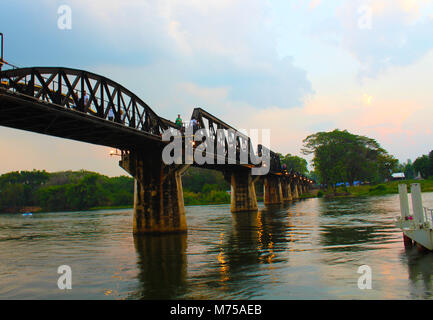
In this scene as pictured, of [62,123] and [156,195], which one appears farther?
[156,195]

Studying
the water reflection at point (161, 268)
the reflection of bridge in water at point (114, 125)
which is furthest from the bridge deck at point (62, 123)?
the water reflection at point (161, 268)

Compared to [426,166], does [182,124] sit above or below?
above

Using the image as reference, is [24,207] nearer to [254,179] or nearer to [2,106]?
[254,179]

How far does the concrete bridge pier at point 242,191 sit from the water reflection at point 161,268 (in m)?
44.5

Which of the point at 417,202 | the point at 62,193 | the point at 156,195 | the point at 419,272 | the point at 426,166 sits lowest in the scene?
the point at 419,272

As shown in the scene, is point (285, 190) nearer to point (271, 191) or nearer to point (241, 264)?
point (271, 191)

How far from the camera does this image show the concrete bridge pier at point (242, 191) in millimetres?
71438

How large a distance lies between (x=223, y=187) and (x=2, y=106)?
535 feet

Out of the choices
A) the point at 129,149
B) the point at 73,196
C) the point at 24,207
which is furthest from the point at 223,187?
the point at 129,149

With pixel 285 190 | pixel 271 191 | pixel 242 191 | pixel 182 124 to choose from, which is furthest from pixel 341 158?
pixel 182 124

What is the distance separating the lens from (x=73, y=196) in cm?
15362

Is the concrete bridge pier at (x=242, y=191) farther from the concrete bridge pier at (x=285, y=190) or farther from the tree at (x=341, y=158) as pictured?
the tree at (x=341, y=158)

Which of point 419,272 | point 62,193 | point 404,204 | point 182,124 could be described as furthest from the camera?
point 62,193

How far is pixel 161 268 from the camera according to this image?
1664cm
